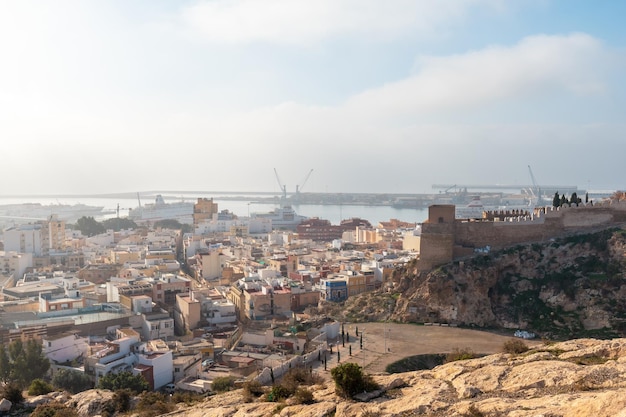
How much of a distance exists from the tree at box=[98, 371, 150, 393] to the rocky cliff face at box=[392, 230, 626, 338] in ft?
30.5

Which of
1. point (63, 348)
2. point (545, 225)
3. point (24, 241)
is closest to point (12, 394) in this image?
point (63, 348)

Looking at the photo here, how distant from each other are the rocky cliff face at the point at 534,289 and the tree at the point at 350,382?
11.5m

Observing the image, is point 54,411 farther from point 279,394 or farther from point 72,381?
point 72,381

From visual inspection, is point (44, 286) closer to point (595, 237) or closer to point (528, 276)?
point (528, 276)

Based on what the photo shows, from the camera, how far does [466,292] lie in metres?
18.7

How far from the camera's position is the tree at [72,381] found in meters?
12.8

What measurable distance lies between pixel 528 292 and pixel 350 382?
532 inches

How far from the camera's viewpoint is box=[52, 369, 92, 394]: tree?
506 inches

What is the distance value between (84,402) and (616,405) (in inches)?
301

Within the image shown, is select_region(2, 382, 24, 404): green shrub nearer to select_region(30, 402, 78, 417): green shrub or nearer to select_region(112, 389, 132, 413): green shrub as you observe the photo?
select_region(30, 402, 78, 417): green shrub

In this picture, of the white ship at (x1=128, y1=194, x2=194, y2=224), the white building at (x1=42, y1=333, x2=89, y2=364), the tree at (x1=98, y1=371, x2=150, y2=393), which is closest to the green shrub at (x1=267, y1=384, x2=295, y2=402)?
the tree at (x1=98, y1=371, x2=150, y2=393)

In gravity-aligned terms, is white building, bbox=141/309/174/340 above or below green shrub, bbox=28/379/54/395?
below

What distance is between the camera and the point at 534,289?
1869cm

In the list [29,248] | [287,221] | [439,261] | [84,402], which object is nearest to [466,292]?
[439,261]
